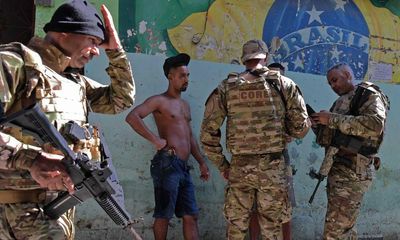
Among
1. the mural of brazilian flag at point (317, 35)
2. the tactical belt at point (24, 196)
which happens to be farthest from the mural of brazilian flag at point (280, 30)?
the tactical belt at point (24, 196)

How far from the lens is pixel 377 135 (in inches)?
185

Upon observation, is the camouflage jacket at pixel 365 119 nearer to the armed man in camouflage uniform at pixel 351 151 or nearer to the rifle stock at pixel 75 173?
the armed man in camouflage uniform at pixel 351 151

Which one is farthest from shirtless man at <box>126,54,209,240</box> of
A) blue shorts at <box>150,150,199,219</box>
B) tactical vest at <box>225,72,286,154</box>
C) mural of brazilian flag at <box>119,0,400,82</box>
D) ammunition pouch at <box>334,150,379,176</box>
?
ammunition pouch at <box>334,150,379,176</box>

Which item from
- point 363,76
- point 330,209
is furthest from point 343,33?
point 330,209

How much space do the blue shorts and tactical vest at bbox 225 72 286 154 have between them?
796mm

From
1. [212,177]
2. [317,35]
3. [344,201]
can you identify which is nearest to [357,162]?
[344,201]

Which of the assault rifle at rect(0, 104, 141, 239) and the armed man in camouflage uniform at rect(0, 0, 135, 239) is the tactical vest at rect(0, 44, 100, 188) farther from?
the assault rifle at rect(0, 104, 141, 239)

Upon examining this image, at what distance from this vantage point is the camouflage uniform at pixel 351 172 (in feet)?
15.2

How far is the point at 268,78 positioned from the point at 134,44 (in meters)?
1.51

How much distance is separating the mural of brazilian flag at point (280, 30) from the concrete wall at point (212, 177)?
0.17 metres

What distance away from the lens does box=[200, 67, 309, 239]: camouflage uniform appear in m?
4.25

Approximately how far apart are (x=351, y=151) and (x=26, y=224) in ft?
10.2

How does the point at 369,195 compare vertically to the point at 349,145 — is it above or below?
below

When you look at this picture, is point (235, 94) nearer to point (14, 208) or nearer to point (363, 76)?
point (14, 208)
